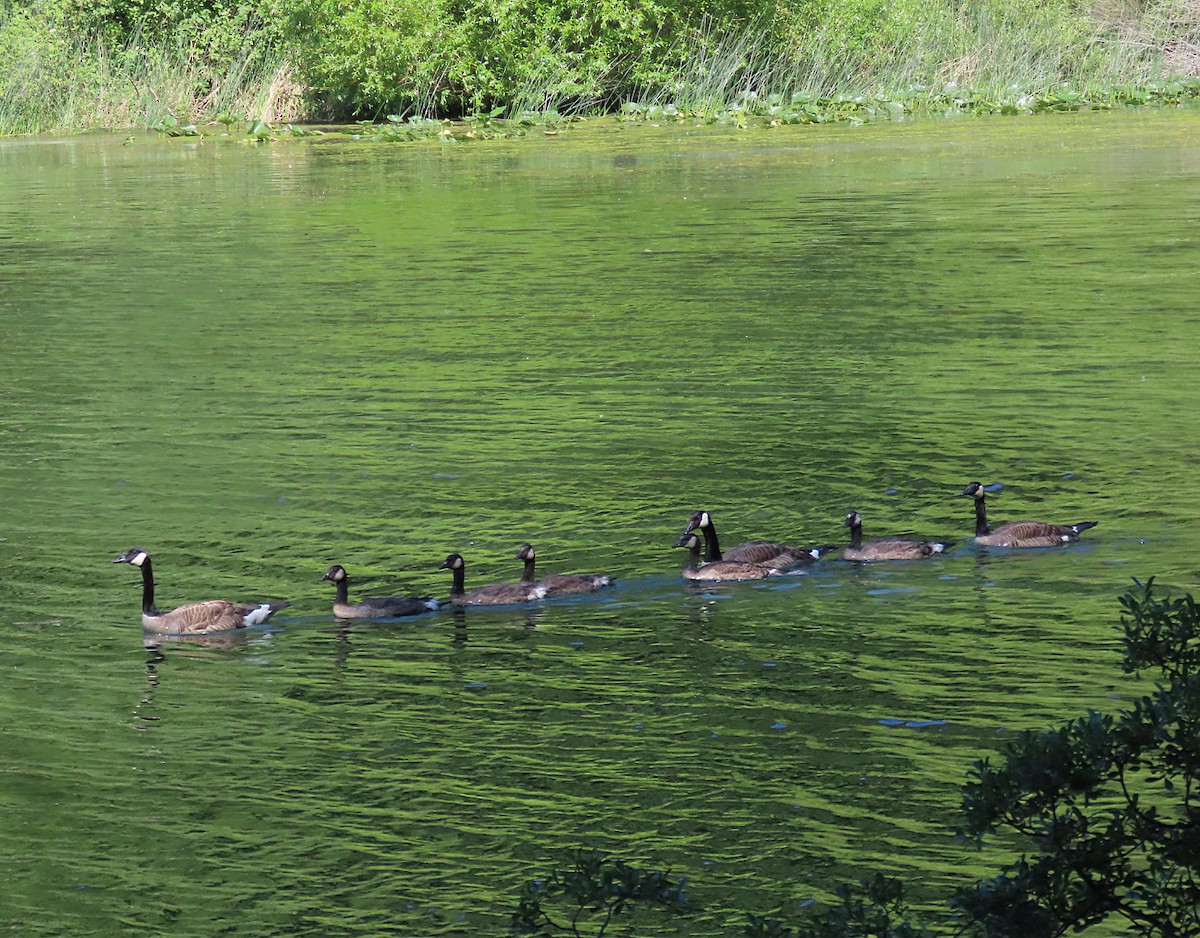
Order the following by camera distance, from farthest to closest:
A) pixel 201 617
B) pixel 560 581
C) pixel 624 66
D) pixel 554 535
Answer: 1. pixel 624 66
2. pixel 554 535
3. pixel 560 581
4. pixel 201 617

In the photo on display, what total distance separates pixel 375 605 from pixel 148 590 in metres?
1.42

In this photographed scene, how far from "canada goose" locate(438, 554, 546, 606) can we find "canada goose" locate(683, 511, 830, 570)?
1.19m

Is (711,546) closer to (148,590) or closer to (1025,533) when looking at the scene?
(1025,533)

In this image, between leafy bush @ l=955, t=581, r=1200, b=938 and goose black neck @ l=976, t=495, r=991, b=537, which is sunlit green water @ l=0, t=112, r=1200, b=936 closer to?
goose black neck @ l=976, t=495, r=991, b=537

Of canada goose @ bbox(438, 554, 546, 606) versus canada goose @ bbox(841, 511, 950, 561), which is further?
canada goose @ bbox(841, 511, 950, 561)

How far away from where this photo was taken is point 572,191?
3412cm

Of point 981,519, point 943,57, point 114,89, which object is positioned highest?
point 943,57

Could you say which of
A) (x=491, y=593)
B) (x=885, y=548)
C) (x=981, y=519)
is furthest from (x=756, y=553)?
(x=491, y=593)

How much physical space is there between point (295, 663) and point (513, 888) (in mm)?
3403

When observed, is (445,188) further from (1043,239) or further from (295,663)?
(295,663)

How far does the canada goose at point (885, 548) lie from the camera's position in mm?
11711

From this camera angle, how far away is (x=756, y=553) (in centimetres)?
1168

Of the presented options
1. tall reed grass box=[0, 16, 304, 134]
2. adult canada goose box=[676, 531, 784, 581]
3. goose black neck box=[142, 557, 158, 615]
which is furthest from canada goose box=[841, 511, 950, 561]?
tall reed grass box=[0, 16, 304, 134]

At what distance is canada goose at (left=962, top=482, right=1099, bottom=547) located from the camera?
38.7 feet
